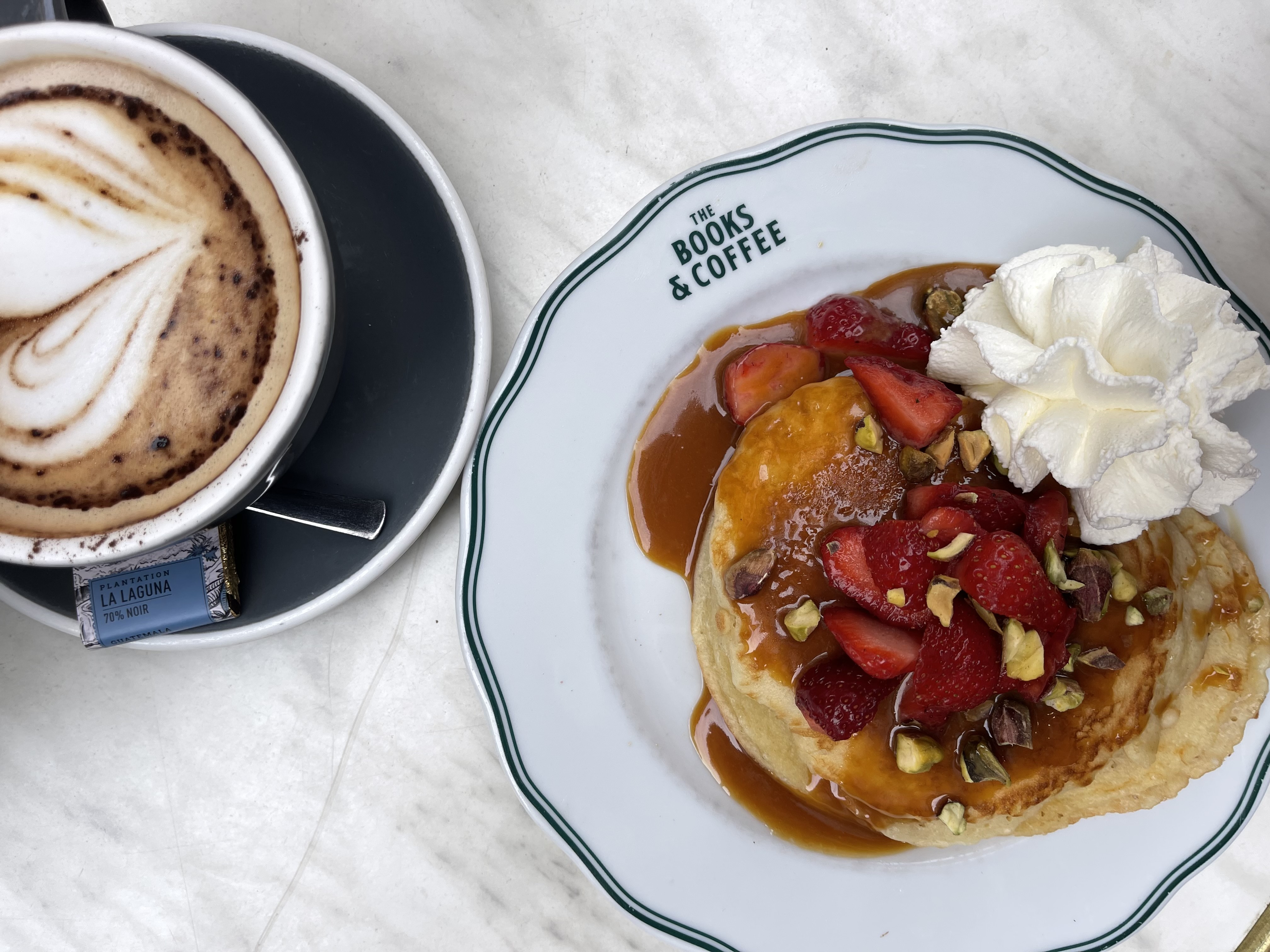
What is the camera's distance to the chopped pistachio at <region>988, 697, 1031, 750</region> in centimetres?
136

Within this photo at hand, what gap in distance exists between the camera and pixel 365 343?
4.96ft

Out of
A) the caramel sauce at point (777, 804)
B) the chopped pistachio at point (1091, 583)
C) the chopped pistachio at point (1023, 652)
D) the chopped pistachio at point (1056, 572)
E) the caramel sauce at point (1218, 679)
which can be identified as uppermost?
the chopped pistachio at point (1056, 572)

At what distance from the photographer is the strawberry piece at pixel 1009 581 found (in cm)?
126

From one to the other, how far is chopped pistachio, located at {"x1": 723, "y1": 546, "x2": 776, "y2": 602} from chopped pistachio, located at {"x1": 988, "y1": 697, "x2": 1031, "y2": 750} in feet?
1.50

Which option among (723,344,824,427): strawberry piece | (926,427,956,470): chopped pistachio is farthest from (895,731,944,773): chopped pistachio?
(723,344,824,427): strawberry piece

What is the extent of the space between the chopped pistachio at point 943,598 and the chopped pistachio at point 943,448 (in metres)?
0.22

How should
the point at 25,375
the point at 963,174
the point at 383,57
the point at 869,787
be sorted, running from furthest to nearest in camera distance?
the point at 383,57
the point at 963,174
the point at 869,787
the point at 25,375

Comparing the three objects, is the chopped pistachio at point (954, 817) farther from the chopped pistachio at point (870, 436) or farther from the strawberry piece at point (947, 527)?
the chopped pistachio at point (870, 436)

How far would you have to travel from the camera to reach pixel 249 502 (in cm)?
136

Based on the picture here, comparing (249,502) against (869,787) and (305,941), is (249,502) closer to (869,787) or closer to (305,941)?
(305,941)

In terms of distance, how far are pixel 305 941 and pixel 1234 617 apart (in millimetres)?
1948

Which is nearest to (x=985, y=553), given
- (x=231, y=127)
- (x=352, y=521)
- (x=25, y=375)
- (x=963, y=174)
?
(x=963, y=174)

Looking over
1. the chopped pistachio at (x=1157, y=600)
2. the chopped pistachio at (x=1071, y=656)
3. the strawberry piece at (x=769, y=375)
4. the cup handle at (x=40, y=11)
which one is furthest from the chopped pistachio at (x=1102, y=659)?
the cup handle at (x=40, y=11)

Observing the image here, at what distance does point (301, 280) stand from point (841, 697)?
1060 millimetres
